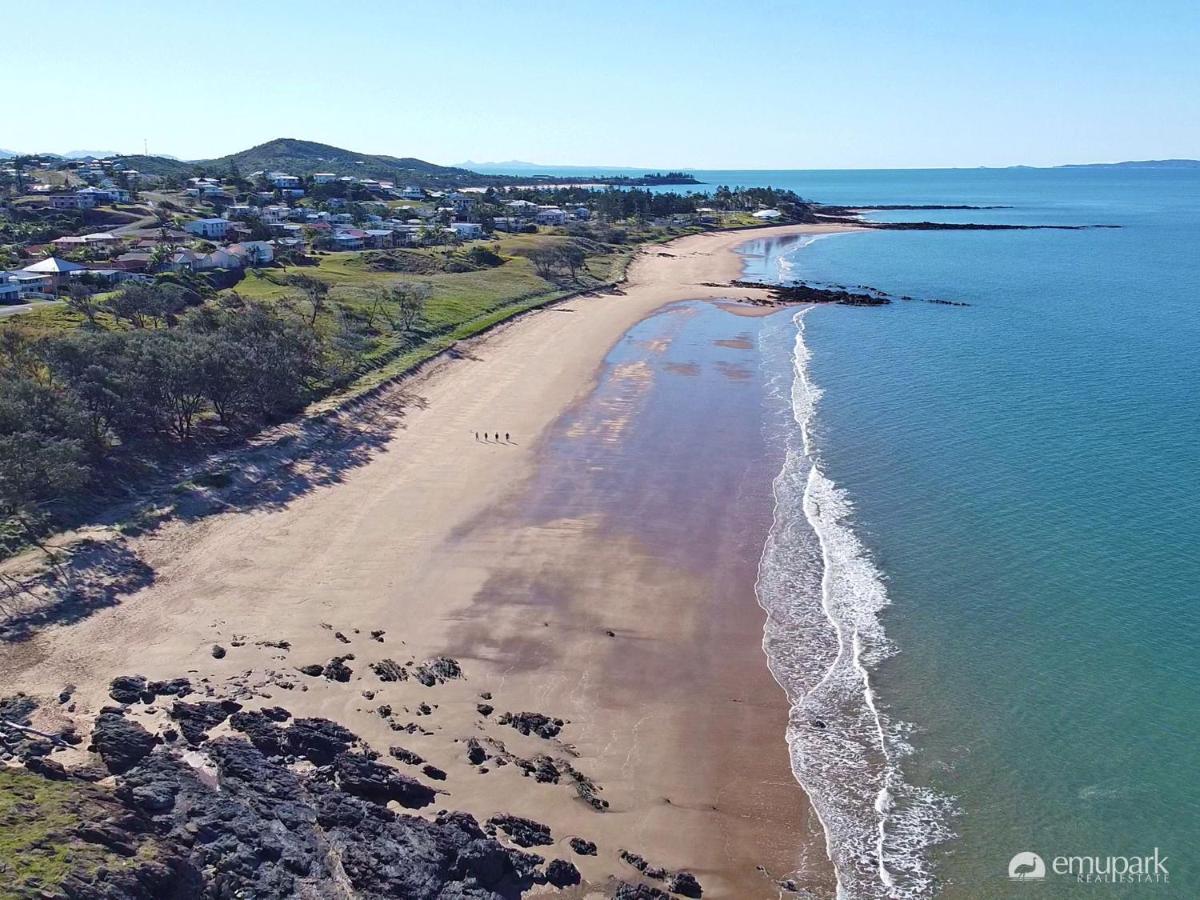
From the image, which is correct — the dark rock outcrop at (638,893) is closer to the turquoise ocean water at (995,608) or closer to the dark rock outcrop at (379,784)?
the turquoise ocean water at (995,608)

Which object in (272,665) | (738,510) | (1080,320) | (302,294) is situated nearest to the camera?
(272,665)

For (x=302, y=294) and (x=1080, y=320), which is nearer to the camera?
(x=302, y=294)

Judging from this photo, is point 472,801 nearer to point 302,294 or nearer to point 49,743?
point 49,743

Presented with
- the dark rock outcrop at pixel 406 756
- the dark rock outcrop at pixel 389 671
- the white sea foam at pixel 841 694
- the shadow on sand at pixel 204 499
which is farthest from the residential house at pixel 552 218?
the dark rock outcrop at pixel 406 756

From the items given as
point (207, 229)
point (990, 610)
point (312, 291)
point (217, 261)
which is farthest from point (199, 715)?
point (207, 229)

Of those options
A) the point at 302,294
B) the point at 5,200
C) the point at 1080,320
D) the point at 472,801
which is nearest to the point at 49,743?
the point at 472,801
